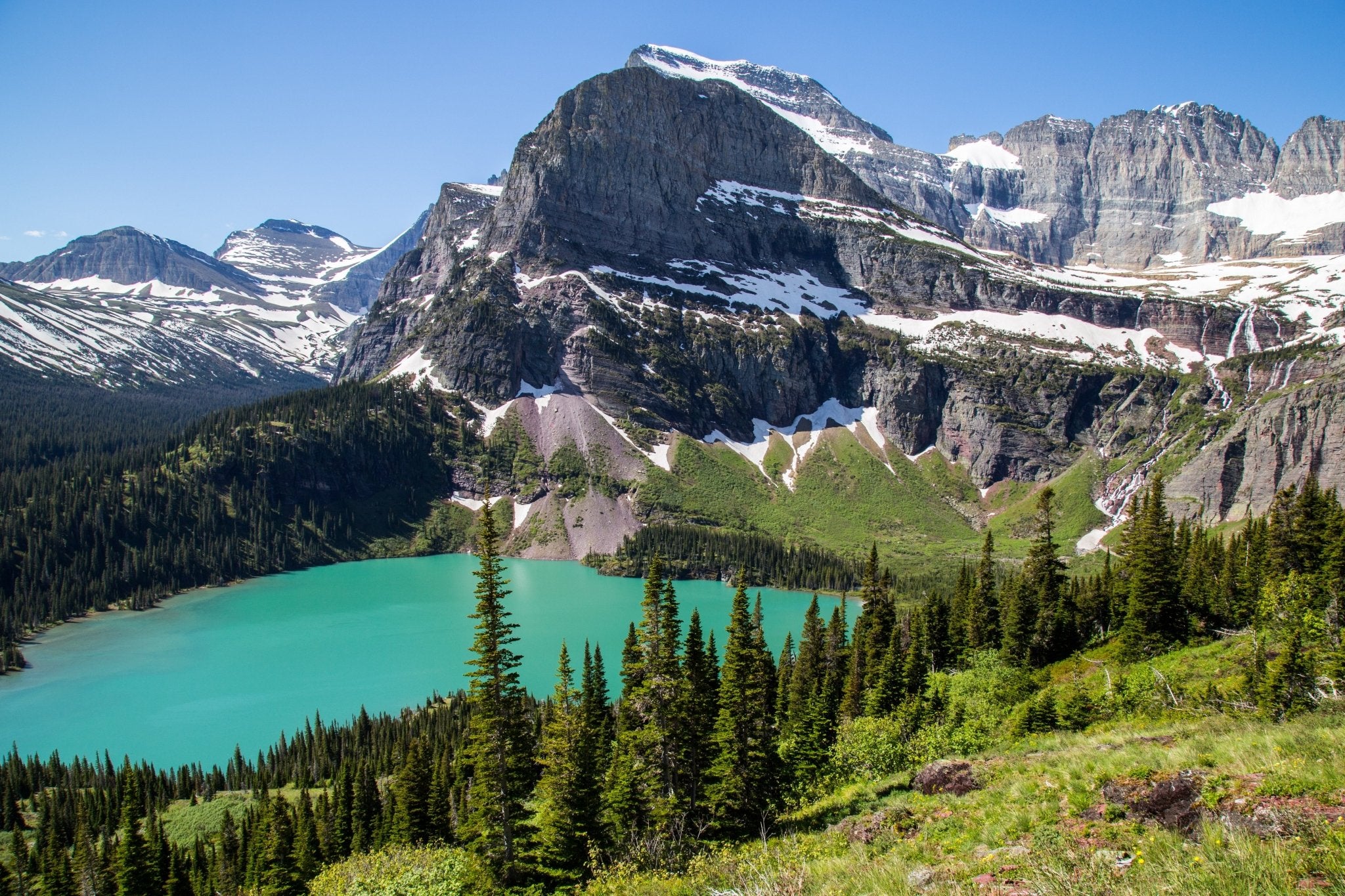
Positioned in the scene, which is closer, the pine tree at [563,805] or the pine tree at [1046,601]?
the pine tree at [563,805]

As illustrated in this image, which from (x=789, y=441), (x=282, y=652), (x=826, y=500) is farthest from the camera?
(x=789, y=441)

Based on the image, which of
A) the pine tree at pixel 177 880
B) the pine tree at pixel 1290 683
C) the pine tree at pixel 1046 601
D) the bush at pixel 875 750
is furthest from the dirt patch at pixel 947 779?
the pine tree at pixel 177 880

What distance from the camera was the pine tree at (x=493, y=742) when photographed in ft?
90.4

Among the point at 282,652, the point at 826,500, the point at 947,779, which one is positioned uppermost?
the point at 826,500

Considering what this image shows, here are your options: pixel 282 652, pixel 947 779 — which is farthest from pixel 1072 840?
pixel 282 652

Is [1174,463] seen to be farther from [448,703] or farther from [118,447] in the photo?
[118,447]

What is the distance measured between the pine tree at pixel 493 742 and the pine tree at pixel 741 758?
7.70 meters

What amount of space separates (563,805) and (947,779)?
48.8ft

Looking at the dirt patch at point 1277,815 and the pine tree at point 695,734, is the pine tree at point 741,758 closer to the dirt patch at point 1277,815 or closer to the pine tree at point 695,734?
the pine tree at point 695,734

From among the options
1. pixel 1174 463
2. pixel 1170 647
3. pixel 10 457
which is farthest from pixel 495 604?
pixel 10 457

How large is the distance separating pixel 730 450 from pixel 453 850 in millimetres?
154521

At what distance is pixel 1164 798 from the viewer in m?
12.0

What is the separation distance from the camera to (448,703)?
73688 mm

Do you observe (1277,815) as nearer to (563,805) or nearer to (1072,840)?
(1072,840)
